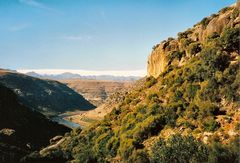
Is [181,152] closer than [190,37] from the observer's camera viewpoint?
Yes

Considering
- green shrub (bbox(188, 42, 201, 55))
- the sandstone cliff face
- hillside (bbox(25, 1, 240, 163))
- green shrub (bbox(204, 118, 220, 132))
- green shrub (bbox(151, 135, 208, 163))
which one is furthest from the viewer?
green shrub (bbox(188, 42, 201, 55))

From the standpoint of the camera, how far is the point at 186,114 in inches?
1590

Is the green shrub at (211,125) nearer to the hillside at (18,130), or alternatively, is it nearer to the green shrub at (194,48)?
the green shrub at (194,48)

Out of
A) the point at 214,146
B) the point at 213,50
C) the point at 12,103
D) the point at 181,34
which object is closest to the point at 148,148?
the point at 214,146

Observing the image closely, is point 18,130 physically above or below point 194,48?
below

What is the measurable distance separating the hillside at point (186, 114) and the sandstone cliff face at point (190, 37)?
18 cm

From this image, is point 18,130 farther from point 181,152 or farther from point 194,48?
point 181,152

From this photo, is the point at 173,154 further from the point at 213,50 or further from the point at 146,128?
the point at 213,50

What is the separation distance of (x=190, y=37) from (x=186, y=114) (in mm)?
24707

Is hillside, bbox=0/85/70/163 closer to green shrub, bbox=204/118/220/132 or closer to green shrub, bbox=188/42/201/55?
green shrub, bbox=204/118/220/132

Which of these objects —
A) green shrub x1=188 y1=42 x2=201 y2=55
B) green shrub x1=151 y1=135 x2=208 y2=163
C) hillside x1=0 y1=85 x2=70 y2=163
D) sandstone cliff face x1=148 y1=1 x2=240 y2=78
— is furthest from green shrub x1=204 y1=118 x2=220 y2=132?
hillside x1=0 y1=85 x2=70 y2=163

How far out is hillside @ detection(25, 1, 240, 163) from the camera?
31359 millimetres

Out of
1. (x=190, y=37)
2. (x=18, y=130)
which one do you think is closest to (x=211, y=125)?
(x=190, y=37)

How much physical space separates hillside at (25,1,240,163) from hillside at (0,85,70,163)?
255 inches
